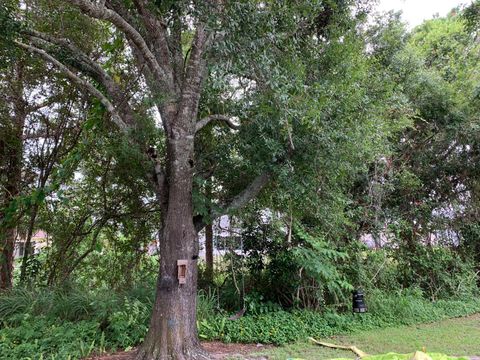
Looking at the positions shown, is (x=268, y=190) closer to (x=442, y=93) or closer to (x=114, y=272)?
(x=114, y=272)

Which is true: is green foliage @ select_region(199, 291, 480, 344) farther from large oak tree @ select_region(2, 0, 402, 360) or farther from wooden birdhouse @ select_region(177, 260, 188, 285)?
wooden birdhouse @ select_region(177, 260, 188, 285)

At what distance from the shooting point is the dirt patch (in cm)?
451

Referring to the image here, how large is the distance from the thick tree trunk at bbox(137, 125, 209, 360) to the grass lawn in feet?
3.85

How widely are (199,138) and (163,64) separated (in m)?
1.45

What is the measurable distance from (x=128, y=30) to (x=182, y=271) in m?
2.78

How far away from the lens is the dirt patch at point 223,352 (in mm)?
4512

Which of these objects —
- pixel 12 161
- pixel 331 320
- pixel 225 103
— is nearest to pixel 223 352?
pixel 331 320

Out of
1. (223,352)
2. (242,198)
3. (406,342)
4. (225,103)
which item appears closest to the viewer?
(223,352)

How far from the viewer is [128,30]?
4148 millimetres

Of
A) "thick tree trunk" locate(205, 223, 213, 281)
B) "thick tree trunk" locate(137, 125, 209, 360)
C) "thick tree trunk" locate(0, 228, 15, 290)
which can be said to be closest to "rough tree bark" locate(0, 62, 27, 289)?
"thick tree trunk" locate(0, 228, 15, 290)

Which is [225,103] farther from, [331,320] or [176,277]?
[331,320]

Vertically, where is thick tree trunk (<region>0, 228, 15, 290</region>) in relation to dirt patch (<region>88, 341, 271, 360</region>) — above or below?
above

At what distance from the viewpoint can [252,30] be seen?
371 cm

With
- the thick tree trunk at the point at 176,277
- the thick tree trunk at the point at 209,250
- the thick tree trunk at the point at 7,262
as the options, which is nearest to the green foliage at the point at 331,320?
the thick tree trunk at the point at 176,277
